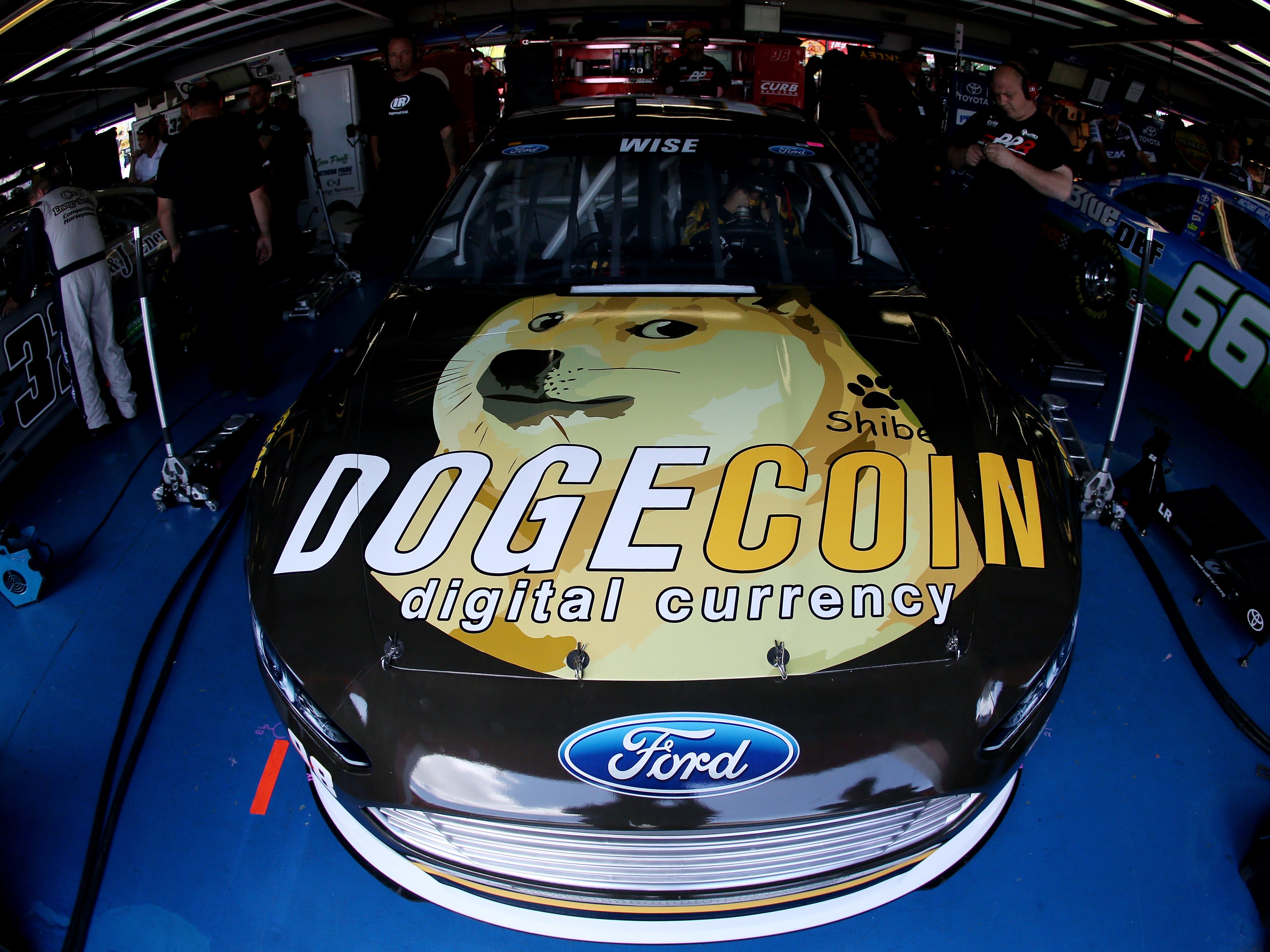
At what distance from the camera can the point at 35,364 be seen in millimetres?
3443

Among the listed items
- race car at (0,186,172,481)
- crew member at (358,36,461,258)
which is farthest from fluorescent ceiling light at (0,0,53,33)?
race car at (0,186,172,481)

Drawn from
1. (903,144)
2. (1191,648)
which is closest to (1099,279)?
(903,144)

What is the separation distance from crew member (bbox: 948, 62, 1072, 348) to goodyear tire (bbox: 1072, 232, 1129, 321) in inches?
60.9

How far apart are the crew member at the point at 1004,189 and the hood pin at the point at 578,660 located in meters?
3.17

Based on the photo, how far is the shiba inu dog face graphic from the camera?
4.58 feet

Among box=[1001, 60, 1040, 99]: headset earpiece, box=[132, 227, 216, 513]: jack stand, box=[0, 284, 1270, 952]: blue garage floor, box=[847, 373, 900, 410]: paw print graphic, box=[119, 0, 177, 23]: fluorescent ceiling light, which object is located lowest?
box=[0, 284, 1270, 952]: blue garage floor

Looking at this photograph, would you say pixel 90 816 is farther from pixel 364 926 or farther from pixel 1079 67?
pixel 1079 67

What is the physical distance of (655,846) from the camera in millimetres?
1257

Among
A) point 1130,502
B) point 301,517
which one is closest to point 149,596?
point 301,517

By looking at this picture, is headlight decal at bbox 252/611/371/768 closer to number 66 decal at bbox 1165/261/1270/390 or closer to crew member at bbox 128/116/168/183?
number 66 decal at bbox 1165/261/1270/390

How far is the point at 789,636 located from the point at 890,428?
0.65m

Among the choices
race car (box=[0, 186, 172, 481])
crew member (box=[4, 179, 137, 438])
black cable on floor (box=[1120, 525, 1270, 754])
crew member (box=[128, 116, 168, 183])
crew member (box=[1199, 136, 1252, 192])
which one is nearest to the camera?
black cable on floor (box=[1120, 525, 1270, 754])

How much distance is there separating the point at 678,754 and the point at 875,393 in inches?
41.5

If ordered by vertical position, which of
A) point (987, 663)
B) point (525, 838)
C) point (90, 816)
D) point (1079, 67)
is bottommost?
point (90, 816)
